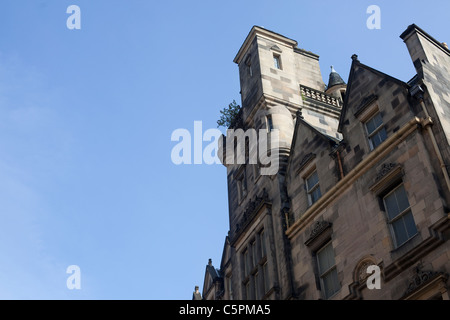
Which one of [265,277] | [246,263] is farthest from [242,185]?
[265,277]

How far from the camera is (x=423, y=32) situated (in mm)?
23516

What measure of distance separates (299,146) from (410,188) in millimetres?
8069

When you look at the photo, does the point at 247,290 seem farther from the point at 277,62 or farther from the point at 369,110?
the point at 277,62

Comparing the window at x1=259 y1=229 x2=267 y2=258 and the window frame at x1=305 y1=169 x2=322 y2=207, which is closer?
the window frame at x1=305 y1=169 x2=322 y2=207

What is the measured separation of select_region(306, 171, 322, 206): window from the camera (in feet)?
79.3

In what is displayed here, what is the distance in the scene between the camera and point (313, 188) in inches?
960

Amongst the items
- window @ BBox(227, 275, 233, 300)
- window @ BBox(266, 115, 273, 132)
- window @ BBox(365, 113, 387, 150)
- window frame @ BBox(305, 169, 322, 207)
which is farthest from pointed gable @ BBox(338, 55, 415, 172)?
window @ BBox(227, 275, 233, 300)

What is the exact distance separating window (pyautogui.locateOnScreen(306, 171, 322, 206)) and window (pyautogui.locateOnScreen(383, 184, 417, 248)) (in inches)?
171

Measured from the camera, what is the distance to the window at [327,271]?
835 inches

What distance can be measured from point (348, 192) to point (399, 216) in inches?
116

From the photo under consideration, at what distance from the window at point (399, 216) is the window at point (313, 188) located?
4343 millimetres

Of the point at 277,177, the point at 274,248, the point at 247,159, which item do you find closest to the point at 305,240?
the point at 274,248

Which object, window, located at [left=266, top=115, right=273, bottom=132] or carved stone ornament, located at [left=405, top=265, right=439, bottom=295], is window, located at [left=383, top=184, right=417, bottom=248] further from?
window, located at [left=266, top=115, right=273, bottom=132]
